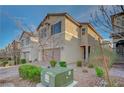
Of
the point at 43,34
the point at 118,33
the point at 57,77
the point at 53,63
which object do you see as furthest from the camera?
the point at 43,34

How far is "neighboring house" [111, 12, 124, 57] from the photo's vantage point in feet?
11.7

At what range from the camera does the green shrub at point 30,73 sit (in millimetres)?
3650

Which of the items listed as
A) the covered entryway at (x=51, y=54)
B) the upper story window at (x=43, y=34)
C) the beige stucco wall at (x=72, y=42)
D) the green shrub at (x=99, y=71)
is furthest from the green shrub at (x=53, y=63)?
the green shrub at (x=99, y=71)

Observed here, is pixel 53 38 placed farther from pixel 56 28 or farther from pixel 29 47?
pixel 29 47

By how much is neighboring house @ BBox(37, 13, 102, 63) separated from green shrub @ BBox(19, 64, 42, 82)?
244 millimetres

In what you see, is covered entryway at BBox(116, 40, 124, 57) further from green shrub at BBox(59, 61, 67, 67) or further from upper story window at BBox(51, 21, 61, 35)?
upper story window at BBox(51, 21, 61, 35)

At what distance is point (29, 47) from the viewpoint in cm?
387

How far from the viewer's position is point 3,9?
145 inches

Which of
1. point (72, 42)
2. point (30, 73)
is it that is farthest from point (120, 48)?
point (30, 73)

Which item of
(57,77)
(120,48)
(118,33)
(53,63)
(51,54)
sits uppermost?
(118,33)

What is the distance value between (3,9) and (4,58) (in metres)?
0.95

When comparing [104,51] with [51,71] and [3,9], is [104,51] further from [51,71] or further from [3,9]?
[3,9]

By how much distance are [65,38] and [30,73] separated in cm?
94
